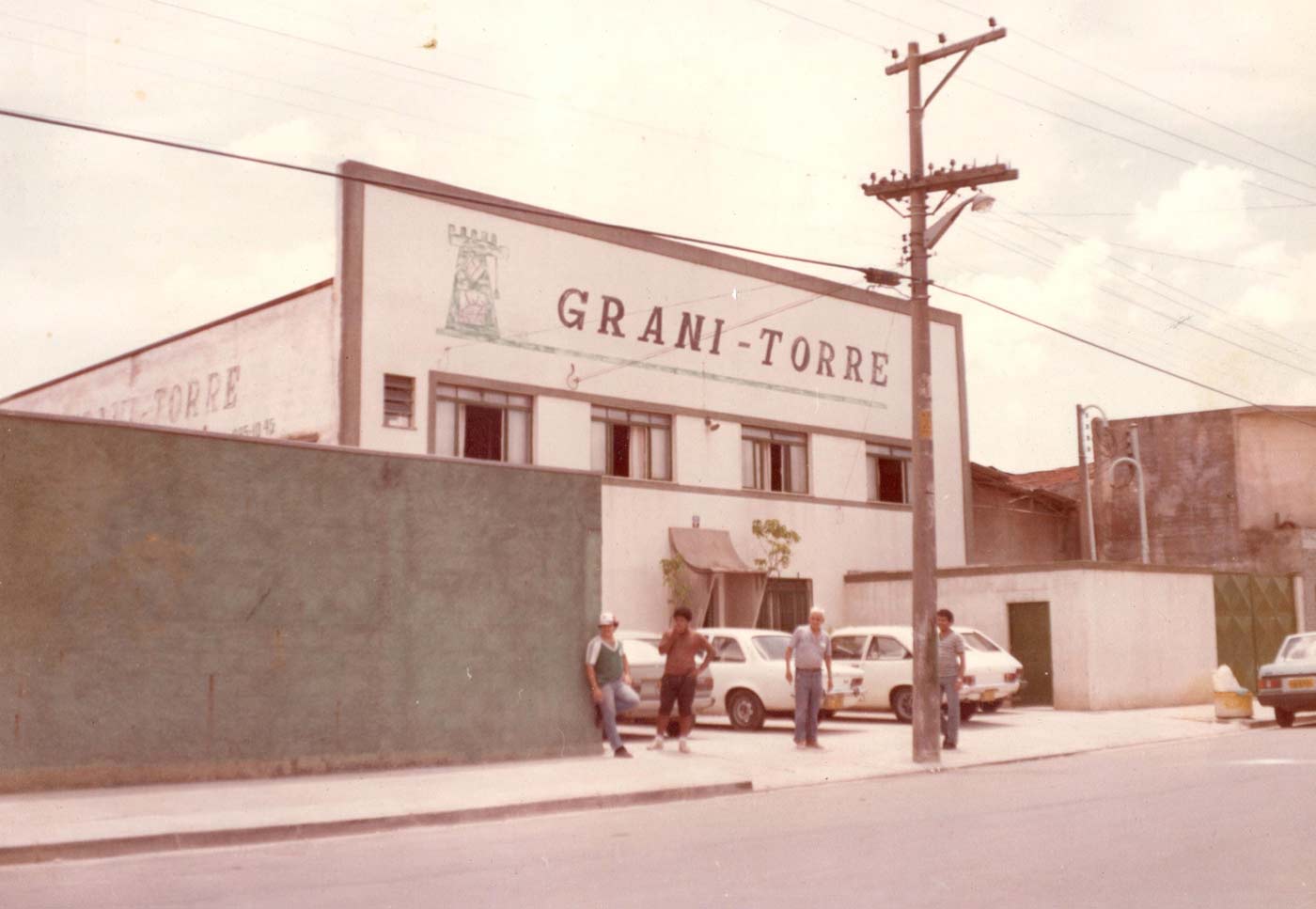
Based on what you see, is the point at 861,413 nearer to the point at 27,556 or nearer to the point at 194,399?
the point at 194,399

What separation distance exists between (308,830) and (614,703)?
642cm

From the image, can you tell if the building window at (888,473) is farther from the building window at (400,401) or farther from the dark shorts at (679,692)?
the dark shorts at (679,692)

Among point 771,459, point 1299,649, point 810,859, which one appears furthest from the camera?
point 771,459

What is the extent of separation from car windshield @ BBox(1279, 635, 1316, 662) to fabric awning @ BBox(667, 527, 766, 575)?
10.2 meters

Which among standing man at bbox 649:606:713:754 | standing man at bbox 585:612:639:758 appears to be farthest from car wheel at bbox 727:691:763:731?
standing man at bbox 585:612:639:758

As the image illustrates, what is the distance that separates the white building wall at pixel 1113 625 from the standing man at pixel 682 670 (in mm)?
11287

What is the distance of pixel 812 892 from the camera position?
7789mm

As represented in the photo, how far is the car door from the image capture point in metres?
22.9

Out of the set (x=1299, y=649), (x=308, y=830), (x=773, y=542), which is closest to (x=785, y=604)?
(x=773, y=542)

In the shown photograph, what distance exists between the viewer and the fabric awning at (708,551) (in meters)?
27.8

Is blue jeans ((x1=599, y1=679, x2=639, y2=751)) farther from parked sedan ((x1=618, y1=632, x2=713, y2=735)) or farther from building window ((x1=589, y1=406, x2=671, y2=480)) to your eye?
building window ((x1=589, y1=406, x2=671, y2=480))

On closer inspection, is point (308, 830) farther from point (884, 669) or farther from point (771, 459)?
point (771, 459)

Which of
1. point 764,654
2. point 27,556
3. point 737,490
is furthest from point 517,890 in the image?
point 737,490

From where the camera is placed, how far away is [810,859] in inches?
357
